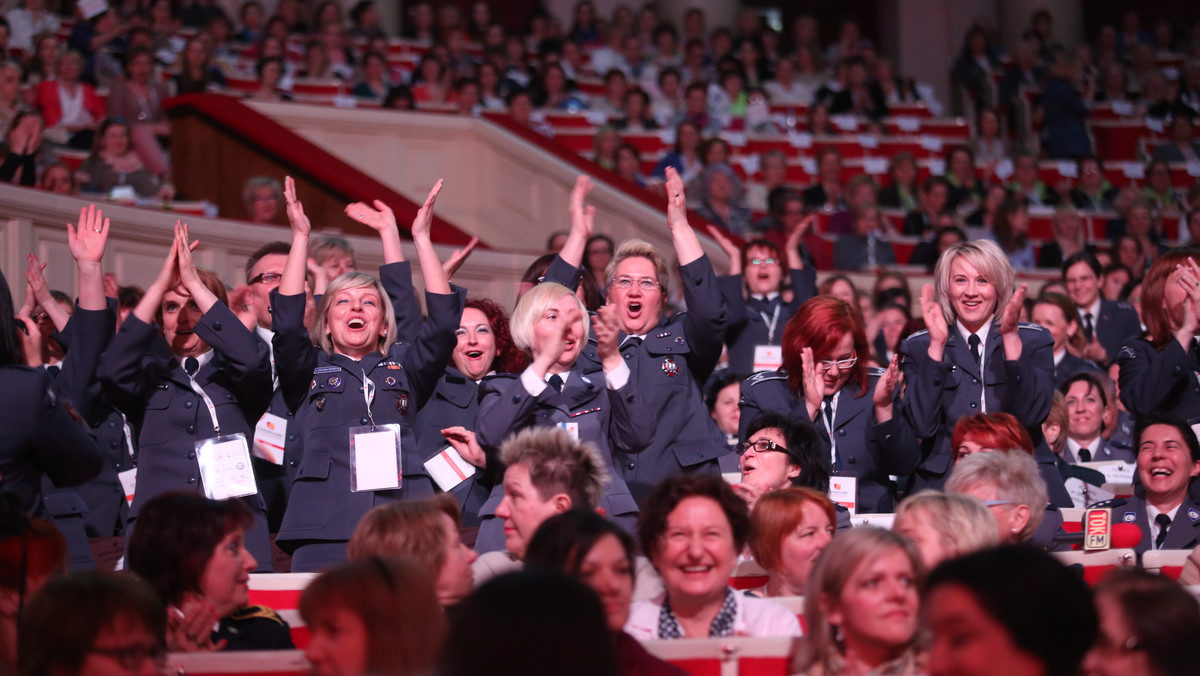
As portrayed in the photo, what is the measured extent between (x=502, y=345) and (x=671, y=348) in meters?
0.71

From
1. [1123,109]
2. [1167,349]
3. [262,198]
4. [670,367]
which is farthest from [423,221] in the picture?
[1123,109]

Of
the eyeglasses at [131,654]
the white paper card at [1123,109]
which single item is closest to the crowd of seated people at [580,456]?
the eyeglasses at [131,654]

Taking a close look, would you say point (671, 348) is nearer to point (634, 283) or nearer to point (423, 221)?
point (634, 283)

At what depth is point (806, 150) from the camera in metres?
11.4

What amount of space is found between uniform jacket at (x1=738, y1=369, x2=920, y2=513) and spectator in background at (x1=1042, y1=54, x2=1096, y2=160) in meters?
8.60

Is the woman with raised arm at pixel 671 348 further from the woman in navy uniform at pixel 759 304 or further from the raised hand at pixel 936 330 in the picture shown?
the woman in navy uniform at pixel 759 304

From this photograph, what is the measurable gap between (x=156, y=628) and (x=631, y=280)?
2.26m

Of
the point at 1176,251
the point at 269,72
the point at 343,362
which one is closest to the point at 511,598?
the point at 343,362

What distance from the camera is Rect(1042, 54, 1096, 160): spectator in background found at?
12.2 m

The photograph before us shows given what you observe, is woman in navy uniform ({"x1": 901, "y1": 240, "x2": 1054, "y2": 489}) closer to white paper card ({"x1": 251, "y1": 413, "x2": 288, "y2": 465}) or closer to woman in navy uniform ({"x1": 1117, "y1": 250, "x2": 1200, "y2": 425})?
woman in navy uniform ({"x1": 1117, "y1": 250, "x2": 1200, "y2": 425})

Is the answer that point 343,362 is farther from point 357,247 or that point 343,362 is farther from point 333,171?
point 333,171

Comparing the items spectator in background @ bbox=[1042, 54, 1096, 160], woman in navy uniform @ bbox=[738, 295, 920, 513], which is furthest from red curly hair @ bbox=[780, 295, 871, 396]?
spectator in background @ bbox=[1042, 54, 1096, 160]

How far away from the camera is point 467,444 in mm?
3918

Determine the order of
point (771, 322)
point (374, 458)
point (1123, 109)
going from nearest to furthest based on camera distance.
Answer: point (374, 458) → point (771, 322) → point (1123, 109)
